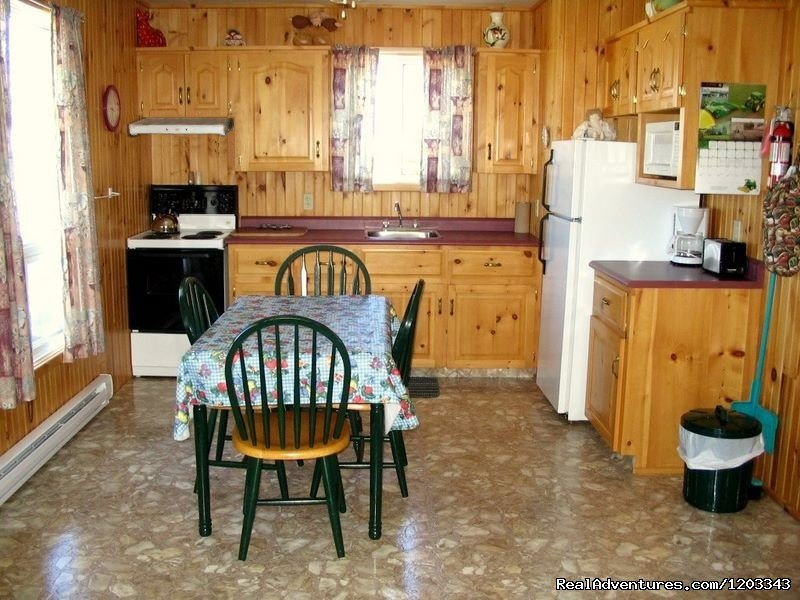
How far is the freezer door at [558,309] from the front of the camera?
4.21m

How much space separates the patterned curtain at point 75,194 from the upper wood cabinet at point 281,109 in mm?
1196

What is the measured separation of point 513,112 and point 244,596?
3545 mm

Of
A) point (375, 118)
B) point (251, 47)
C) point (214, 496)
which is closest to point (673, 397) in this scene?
point (214, 496)

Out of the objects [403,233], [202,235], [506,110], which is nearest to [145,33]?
[202,235]

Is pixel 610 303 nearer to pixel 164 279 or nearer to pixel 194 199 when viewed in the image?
pixel 164 279

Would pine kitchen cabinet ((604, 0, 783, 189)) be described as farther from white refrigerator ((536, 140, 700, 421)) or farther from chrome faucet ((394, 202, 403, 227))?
chrome faucet ((394, 202, 403, 227))

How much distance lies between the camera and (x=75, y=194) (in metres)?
4.04

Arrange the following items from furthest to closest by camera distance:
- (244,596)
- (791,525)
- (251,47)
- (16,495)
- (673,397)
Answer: (251,47) < (673,397) < (16,495) < (791,525) < (244,596)

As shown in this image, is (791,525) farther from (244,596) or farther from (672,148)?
(244,596)

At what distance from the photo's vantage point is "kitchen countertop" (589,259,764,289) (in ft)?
11.6

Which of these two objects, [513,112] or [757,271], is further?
[513,112]

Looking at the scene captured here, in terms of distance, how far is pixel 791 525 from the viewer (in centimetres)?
320

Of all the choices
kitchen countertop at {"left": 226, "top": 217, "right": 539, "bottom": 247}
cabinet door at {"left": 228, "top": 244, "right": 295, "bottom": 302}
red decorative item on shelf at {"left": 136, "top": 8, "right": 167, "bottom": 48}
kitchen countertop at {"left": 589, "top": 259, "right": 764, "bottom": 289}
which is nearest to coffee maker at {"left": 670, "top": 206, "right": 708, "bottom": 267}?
kitchen countertop at {"left": 589, "top": 259, "right": 764, "bottom": 289}

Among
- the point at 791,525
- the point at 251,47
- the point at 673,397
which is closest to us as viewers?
the point at 791,525
